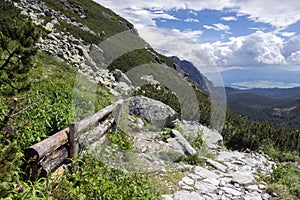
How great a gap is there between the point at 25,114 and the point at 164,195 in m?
3.36

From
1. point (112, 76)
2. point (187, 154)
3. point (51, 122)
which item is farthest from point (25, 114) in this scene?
point (112, 76)

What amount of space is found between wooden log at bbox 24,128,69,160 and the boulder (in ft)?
22.2

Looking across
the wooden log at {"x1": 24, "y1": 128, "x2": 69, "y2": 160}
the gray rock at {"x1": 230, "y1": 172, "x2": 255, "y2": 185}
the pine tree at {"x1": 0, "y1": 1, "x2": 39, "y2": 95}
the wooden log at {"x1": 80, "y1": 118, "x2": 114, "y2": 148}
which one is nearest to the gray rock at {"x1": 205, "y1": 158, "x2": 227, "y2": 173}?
the gray rock at {"x1": 230, "y1": 172, "x2": 255, "y2": 185}

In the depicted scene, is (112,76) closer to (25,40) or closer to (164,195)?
(25,40)

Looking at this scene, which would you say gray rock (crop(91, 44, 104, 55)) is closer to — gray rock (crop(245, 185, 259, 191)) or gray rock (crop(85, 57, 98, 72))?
gray rock (crop(85, 57, 98, 72))

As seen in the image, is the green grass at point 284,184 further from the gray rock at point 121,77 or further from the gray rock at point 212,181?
the gray rock at point 121,77

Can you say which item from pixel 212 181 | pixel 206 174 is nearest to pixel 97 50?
pixel 206 174

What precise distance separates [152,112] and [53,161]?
7.47 metres

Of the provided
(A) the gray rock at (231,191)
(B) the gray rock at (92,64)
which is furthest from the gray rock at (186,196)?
(B) the gray rock at (92,64)

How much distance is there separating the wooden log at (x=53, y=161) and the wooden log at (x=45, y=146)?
0.13m

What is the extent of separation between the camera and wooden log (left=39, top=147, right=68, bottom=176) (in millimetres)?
4239

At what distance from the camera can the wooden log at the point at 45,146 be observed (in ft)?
13.1

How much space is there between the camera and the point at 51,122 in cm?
587

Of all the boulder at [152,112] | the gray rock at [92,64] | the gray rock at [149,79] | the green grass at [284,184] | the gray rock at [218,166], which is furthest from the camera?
the gray rock at [92,64]
